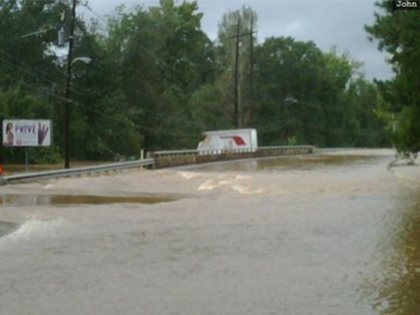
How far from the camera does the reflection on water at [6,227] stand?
61.2 feet

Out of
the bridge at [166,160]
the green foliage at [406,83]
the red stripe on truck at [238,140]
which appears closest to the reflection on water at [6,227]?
the green foliage at [406,83]

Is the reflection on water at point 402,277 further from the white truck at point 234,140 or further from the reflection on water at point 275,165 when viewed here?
the white truck at point 234,140

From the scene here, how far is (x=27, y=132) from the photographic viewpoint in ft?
159

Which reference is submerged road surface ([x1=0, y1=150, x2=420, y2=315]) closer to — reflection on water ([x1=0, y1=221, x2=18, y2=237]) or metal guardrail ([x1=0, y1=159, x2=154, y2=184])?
reflection on water ([x1=0, y1=221, x2=18, y2=237])

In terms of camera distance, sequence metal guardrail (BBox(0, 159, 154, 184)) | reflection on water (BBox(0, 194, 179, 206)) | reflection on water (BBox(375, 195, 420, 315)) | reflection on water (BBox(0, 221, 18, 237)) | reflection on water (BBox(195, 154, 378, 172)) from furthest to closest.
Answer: reflection on water (BBox(195, 154, 378, 172))
metal guardrail (BBox(0, 159, 154, 184))
reflection on water (BBox(0, 194, 179, 206))
reflection on water (BBox(0, 221, 18, 237))
reflection on water (BBox(375, 195, 420, 315))

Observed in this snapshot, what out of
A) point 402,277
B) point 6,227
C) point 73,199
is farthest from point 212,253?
point 73,199

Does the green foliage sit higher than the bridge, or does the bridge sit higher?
Answer: the green foliage

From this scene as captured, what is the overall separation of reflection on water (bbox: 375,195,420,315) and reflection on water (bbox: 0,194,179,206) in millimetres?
11712

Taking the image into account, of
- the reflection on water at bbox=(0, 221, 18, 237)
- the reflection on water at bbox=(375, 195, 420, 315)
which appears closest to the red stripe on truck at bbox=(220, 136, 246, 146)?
the reflection on water at bbox=(0, 221, 18, 237)

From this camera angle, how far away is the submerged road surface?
429 inches

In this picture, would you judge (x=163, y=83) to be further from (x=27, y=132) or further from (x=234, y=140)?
(x=27, y=132)

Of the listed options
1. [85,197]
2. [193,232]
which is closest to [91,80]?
[85,197]

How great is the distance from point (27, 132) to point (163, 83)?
1786 inches

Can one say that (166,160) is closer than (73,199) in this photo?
No
